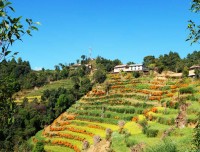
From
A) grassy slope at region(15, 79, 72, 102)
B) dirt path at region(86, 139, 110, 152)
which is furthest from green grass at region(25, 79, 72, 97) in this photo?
dirt path at region(86, 139, 110, 152)

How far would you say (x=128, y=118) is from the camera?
167 ft

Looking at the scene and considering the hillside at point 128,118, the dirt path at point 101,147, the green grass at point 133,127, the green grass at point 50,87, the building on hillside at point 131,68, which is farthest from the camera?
the building on hillside at point 131,68

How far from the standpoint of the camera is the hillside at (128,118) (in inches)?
1442

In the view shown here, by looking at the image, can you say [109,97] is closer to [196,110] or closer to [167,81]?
[167,81]

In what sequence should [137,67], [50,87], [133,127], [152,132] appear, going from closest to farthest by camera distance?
1. [152,132]
2. [133,127]
3. [50,87]
4. [137,67]

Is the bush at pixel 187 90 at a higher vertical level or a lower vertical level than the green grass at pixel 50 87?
lower

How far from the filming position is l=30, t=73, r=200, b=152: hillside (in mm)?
36625

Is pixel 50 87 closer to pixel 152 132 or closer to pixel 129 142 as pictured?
pixel 152 132

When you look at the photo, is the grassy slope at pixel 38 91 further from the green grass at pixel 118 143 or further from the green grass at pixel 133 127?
the green grass at pixel 118 143

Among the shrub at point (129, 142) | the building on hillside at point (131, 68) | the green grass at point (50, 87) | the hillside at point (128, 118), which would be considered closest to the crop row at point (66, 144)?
the hillside at point (128, 118)

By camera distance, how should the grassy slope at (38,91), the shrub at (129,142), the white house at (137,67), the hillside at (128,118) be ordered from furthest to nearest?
the white house at (137,67) → the grassy slope at (38,91) → the hillside at (128,118) → the shrub at (129,142)

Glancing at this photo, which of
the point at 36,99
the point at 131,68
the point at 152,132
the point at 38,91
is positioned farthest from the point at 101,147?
the point at 131,68

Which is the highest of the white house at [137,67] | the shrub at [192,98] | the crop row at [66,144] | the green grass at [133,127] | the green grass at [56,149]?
the white house at [137,67]

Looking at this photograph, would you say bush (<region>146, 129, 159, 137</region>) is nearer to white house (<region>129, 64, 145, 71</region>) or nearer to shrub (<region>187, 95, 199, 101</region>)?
shrub (<region>187, 95, 199, 101</region>)
